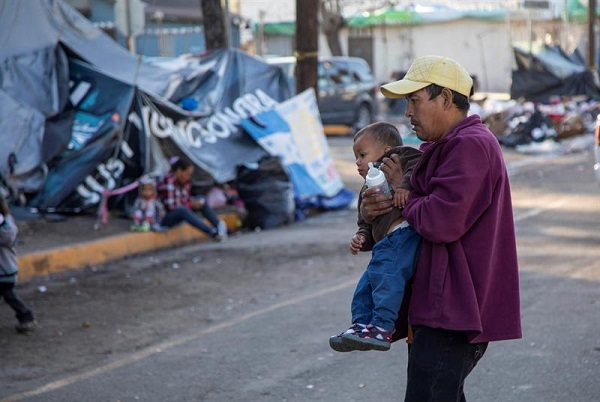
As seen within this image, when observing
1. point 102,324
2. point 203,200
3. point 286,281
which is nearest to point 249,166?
point 203,200

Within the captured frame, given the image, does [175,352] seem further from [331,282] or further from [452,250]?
[452,250]

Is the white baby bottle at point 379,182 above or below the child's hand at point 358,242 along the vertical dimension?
above

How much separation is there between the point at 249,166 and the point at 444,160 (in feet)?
33.5

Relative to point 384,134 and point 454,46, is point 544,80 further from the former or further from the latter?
point 384,134

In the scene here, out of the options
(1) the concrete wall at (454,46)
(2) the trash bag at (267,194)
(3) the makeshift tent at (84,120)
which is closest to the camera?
(3) the makeshift tent at (84,120)

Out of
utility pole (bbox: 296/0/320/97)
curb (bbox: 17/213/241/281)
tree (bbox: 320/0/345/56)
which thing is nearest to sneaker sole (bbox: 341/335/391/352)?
curb (bbox: 17/213/241/281)

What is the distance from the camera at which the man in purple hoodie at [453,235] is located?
332 cm

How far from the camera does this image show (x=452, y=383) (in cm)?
343

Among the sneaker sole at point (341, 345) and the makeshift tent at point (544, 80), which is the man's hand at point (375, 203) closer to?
the sneaker sole at point (341, 345)

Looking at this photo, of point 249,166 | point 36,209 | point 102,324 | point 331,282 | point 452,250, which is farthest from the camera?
point 249,166

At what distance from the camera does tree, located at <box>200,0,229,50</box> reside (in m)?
15.9

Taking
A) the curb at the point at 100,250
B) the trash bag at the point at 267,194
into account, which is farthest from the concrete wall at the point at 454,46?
the curb at the point at 100,250

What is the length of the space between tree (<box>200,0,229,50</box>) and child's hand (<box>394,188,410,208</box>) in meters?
12.8

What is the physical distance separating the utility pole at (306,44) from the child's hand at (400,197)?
1303 centimetres
